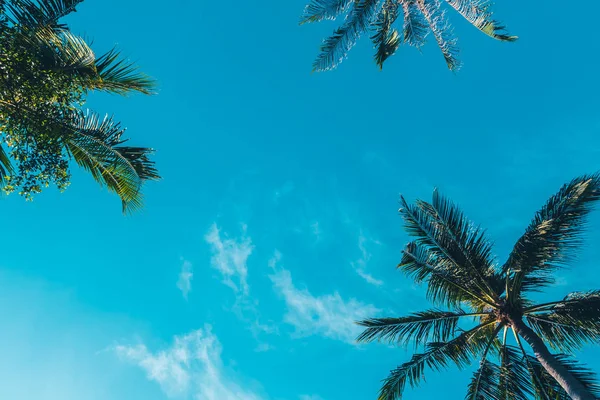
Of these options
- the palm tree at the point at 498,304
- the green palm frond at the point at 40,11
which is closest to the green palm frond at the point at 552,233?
the palm tree at the point at 498,304

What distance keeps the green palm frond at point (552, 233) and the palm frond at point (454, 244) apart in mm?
608

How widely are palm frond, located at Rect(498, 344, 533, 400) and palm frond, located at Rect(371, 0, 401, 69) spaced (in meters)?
9.94

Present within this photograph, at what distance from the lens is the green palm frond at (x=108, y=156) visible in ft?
26.4

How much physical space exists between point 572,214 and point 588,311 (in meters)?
2.21

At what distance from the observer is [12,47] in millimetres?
6609

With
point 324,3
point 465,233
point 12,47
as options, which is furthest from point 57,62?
point 465,233

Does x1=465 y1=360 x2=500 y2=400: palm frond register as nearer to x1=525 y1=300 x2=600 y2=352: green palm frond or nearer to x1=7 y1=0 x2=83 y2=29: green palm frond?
x1=525 y1=300 x2=600 y2=352: green palm frond

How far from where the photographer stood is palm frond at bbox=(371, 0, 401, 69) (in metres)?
13.0

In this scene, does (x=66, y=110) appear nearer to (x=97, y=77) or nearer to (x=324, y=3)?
(x=97, y=77)

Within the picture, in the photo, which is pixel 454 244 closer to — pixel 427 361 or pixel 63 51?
pixel 427 361

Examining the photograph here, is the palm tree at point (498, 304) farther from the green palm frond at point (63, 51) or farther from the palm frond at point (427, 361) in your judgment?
the green palm frond at point (63, 51)

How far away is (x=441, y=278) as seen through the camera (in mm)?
10195

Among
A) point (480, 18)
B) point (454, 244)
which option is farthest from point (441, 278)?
point (480, 18)

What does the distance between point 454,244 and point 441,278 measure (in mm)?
977
